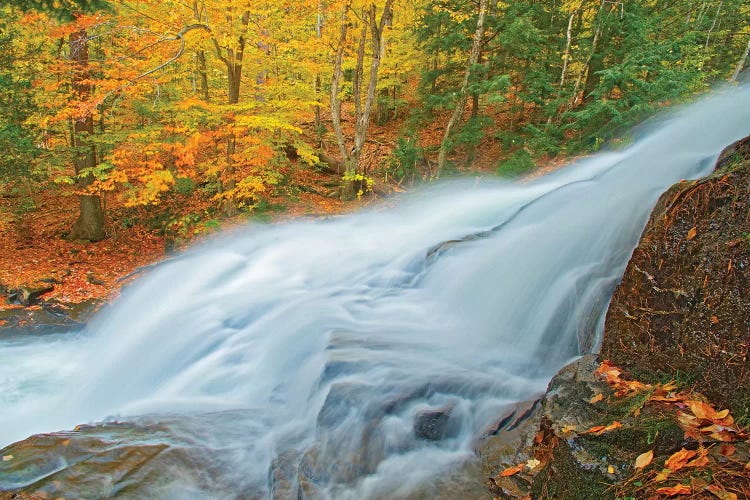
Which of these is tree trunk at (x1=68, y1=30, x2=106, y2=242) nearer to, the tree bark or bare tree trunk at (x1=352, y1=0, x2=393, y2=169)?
the tree bark

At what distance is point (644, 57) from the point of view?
9812 mm

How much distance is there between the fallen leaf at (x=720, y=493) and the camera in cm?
192

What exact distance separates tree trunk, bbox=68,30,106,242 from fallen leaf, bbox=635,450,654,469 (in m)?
9.95

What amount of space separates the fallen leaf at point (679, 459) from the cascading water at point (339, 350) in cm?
156

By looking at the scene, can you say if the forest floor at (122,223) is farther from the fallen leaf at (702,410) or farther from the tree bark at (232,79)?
the fallen leaf at (702,410)

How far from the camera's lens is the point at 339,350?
4.71m

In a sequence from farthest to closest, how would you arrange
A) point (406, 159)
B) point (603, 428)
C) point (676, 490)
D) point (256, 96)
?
point (406, 159)
point (256, 96)
point (603, 428)
point (676, 490)

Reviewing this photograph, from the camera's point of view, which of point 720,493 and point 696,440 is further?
point 696,440

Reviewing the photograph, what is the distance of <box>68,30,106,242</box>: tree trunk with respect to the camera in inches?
347

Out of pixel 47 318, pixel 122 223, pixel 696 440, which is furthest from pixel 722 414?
pixel 122 223

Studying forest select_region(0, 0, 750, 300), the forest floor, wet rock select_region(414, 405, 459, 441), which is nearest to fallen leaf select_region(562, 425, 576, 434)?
wet rock select_region(414, 405, 459, 441)

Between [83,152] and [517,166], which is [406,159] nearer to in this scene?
[517,166]

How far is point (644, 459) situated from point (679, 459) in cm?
17

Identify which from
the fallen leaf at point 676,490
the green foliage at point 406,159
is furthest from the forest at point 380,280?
the green foliage at point 406,159
